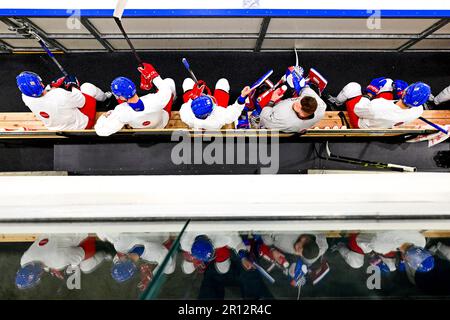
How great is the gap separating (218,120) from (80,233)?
4.57 ft

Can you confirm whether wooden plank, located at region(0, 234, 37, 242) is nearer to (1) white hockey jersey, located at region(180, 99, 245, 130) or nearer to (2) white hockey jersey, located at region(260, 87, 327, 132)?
(1) white hockey jersey, located at region(180, 99, 245, 130)

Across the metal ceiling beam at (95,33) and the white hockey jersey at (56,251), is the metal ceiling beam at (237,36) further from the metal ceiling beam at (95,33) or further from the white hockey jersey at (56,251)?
the white hockey jersey at (56,251)

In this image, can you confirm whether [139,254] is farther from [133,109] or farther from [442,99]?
[442,99]

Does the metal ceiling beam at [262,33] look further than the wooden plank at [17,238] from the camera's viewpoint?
Yes

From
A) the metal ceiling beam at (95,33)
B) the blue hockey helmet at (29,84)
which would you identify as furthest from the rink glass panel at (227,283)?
the metal ceiling beam at (95,33)

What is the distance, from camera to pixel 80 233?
3.67 feet

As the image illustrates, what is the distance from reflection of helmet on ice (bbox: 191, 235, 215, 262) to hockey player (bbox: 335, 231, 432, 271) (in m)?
0.50

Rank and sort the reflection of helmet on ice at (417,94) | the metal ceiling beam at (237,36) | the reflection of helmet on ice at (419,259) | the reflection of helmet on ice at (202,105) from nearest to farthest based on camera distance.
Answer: the reflection of helmet on ice at (419,259) → the reflection of helmet on ice at (202,105) → the reflection of helmet on ice at (417,94) → the metal ceiling beam at (237,36)

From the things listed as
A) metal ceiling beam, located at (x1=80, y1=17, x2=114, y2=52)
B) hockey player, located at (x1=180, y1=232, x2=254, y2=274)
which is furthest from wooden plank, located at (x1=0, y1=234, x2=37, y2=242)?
metal ceiling beam, located at (x1=80, y1=17, x2=114, y2=52)

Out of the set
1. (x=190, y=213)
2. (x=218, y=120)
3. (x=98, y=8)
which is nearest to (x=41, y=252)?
(x=190, y=213)

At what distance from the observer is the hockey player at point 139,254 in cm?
92

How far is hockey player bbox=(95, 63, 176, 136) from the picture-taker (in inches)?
81.0

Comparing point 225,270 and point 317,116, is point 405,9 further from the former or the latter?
point 225,270
